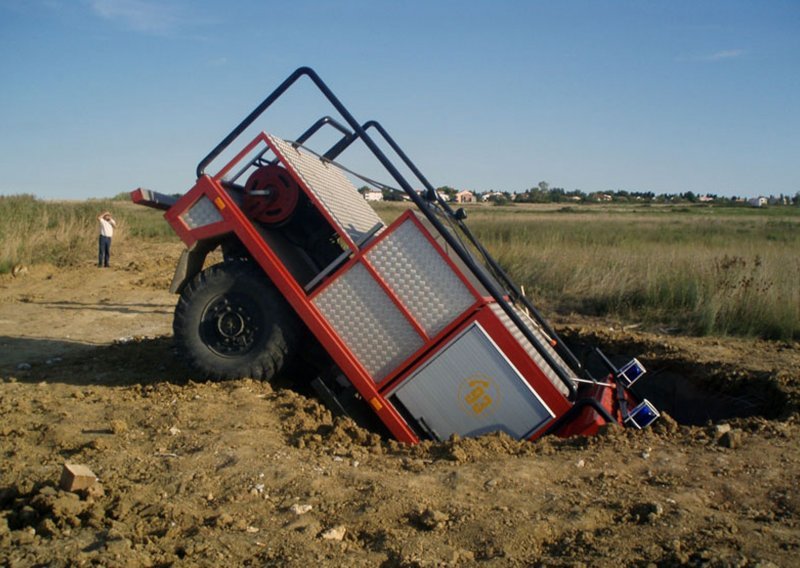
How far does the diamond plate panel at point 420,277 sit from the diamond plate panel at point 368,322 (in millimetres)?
114

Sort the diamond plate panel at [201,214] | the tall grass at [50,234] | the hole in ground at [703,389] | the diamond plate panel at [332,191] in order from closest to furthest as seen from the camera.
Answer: the diamond plate panel at [332,191]
the diamond plate panel at [201,214]
the hole in ground at [703,389]
the tall grass at [50,234]

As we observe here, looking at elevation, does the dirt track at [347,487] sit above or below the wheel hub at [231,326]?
below

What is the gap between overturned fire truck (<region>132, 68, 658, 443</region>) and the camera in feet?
18.7

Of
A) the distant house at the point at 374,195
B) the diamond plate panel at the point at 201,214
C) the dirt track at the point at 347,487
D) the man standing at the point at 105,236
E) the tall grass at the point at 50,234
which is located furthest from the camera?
the man standing at the point at 105,236

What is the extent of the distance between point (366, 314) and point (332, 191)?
1447mm

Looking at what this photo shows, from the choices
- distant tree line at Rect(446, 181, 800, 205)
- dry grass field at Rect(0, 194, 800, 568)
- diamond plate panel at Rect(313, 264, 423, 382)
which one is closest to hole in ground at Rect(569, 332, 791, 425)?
dry grass field at Rect(0, 194, 800, 568)

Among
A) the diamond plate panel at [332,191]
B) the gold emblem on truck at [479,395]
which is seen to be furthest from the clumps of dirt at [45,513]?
the diamond plate panel at [332,191]

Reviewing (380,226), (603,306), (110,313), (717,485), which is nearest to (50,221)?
(110,313)

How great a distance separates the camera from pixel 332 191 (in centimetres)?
694

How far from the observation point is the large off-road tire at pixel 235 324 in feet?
21.0

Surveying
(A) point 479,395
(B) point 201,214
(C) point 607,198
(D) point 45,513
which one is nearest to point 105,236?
(B) point 201,214

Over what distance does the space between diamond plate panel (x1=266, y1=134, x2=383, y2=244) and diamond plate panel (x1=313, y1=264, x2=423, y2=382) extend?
0.43 metres

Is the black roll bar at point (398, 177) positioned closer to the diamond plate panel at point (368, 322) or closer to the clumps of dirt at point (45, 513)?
the diamond plate panel at point (368, 322)

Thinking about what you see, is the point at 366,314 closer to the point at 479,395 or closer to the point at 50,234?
the point at 479,395
